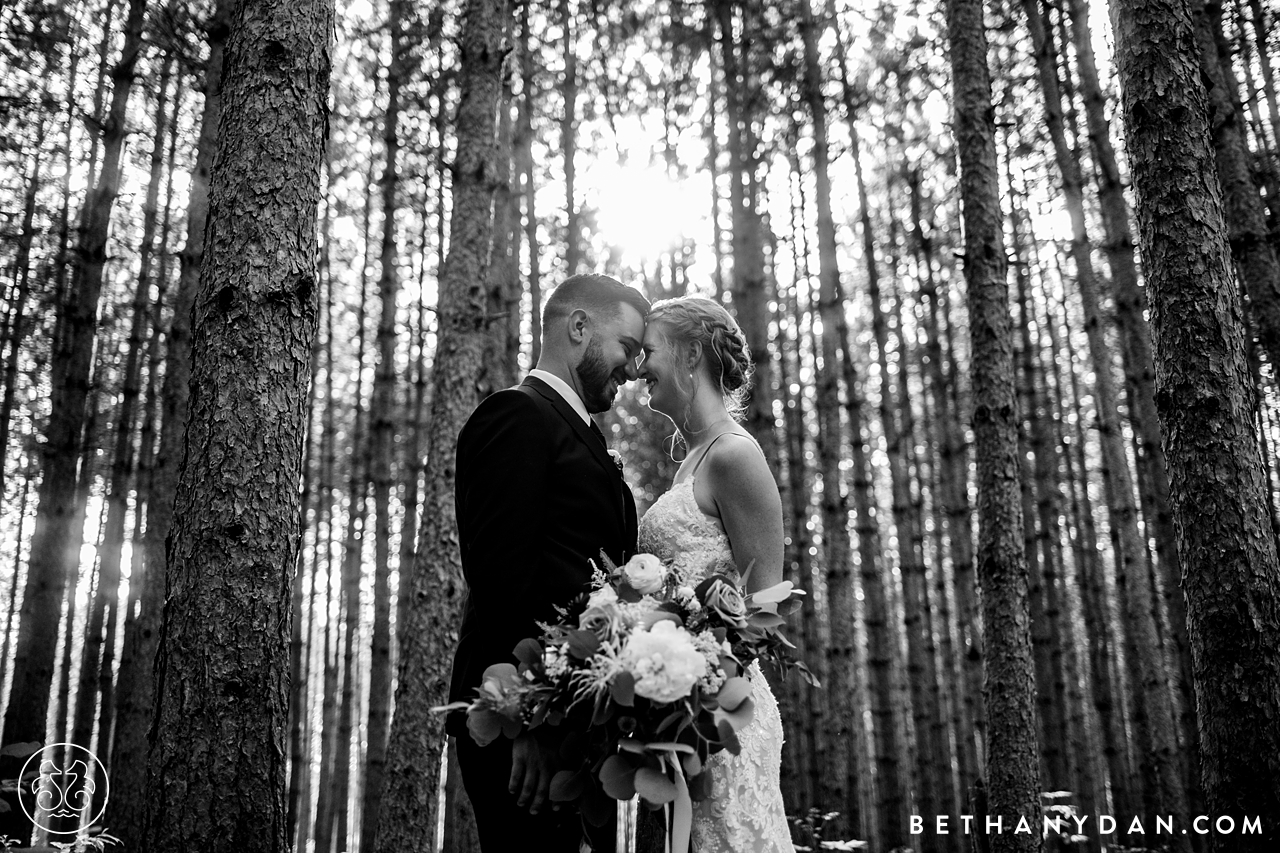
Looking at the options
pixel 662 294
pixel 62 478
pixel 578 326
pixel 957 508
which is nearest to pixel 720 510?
pixel 578 326

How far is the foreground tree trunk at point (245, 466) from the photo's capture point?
101 inches

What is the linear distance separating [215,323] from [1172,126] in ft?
14.0

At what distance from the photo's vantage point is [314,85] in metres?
3.18

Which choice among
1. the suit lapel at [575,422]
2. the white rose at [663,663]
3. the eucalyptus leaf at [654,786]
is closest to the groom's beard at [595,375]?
the suit lapel at [575,422]

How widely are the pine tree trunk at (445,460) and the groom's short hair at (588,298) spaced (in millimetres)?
3174

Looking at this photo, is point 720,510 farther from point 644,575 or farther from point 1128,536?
point 1128,536

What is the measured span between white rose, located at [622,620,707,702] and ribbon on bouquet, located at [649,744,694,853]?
0.58 ft

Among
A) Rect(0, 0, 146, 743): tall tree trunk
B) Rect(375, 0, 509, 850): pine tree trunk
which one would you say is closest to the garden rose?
Rect(375, 0, 509, 850): pine tree trunk

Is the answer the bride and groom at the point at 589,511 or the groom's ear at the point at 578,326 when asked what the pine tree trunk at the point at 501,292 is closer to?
the bride and groom at the point at 589,511

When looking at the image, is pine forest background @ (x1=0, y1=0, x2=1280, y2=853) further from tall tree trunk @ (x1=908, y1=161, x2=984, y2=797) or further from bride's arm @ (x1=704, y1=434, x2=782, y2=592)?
bride's arm @ (x1=704, y1=434, x2=782, y2=592)

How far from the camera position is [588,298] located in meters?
3.31

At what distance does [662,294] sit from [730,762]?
51.8 feet

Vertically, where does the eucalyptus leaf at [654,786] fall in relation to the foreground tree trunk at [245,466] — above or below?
below

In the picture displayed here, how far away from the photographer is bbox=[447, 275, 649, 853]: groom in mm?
2553
